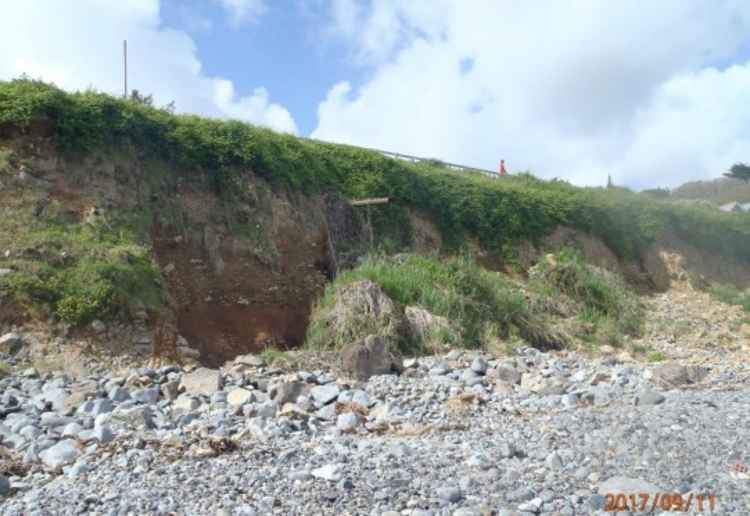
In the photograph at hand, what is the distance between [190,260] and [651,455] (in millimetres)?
7015

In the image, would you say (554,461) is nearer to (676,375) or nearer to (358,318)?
(676,375)

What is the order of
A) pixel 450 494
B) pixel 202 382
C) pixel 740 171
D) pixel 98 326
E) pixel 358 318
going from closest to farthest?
pixel 450 494 < pixel 202 382 < pixel 98 326 < pixel 358 318 < pixel 740 171

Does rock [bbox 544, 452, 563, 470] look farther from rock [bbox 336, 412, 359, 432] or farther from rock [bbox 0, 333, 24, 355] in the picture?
rock [bbox 0, 333, 24, 355]

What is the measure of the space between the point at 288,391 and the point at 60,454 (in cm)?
220

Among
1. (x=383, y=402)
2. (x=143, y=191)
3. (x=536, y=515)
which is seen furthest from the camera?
(x=143, y=191)

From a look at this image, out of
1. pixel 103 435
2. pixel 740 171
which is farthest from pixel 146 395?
pixel 740 171

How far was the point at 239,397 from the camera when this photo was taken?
679 centimetres

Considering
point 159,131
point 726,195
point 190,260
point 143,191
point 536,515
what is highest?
point 726,195

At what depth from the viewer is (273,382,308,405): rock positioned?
6.89 m

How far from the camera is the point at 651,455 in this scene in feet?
17.4

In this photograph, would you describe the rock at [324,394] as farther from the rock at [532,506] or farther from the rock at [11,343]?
A: the rock at [11,343]

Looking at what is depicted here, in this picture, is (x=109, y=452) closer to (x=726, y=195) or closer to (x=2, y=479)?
(x=2, y=479)

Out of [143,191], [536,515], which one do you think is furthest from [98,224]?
[536,515]

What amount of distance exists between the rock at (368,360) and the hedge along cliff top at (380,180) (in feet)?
13.6
